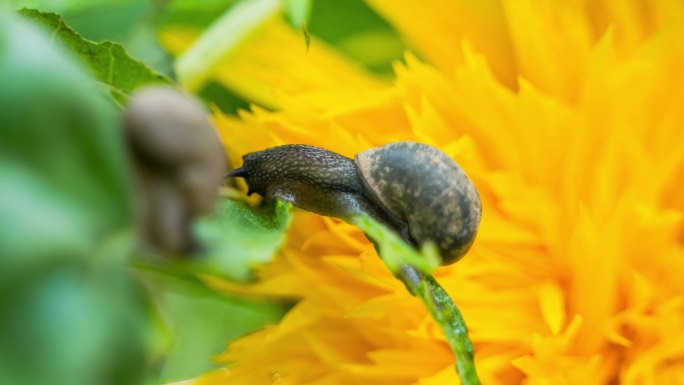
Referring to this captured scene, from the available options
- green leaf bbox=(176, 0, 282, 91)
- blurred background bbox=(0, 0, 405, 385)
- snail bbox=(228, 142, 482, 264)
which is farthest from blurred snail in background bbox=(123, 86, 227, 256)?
green leaf bbox=(176, 0, 282, 91)

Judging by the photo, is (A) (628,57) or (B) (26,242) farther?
(A) (628,57)

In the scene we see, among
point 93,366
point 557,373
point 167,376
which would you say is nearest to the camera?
point 93,366

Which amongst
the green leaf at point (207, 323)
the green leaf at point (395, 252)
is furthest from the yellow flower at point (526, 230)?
the green leaf at point (395, 252)

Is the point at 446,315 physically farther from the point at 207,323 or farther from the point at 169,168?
the point at 207,323

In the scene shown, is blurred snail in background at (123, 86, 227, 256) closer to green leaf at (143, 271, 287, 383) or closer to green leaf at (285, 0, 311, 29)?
green leaf at (285, 0, 311, 29)

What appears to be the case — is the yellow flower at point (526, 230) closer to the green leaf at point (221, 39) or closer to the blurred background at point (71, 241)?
the green leaf at point (221, 39)

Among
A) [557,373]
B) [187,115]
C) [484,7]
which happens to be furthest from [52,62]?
[484,7]

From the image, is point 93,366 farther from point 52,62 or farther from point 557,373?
point 557,373

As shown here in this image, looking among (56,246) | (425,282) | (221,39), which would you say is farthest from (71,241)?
(221,39)
